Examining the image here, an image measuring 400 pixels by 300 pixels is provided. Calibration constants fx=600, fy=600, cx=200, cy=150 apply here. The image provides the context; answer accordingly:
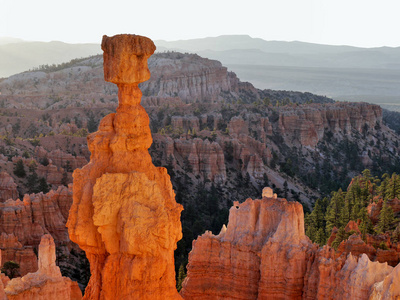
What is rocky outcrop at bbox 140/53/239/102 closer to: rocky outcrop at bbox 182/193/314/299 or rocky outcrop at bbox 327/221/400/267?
rocky outcrop at bbox 327/221/400/267

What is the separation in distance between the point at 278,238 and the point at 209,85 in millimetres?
111208

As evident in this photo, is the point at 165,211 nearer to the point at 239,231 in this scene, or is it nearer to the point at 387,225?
the point at 239,231

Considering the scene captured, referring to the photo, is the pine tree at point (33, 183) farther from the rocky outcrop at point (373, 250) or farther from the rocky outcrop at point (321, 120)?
the rocky outcrop at point (321, 120)

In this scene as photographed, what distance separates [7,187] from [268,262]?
27396mm

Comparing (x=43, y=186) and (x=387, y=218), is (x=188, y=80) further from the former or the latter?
(x=387, y=218)

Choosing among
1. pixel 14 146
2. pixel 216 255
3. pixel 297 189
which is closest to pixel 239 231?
pixel 216 255

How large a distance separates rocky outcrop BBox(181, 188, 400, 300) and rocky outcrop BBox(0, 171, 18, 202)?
2502 cm

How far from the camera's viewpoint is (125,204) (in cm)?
1261

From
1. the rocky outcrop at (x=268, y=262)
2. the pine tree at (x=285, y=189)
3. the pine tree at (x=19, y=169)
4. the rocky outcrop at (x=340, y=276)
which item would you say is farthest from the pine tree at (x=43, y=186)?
the rocky outcrop at (x=340, y=276)

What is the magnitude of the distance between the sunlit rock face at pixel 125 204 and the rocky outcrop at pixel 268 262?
4.21m

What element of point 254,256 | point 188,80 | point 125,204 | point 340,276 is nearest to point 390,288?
point 340,276

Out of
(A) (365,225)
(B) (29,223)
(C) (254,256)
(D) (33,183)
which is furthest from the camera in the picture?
(D) (33,183)

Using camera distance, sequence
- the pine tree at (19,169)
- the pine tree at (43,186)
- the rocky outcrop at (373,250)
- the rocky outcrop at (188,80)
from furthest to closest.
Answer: the rocky outcrop at (188,80)
the pine tree at (19,169)
the pine tree at (43,186)
the rocky outcrop at (373,250)

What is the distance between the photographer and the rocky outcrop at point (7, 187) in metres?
39.6
